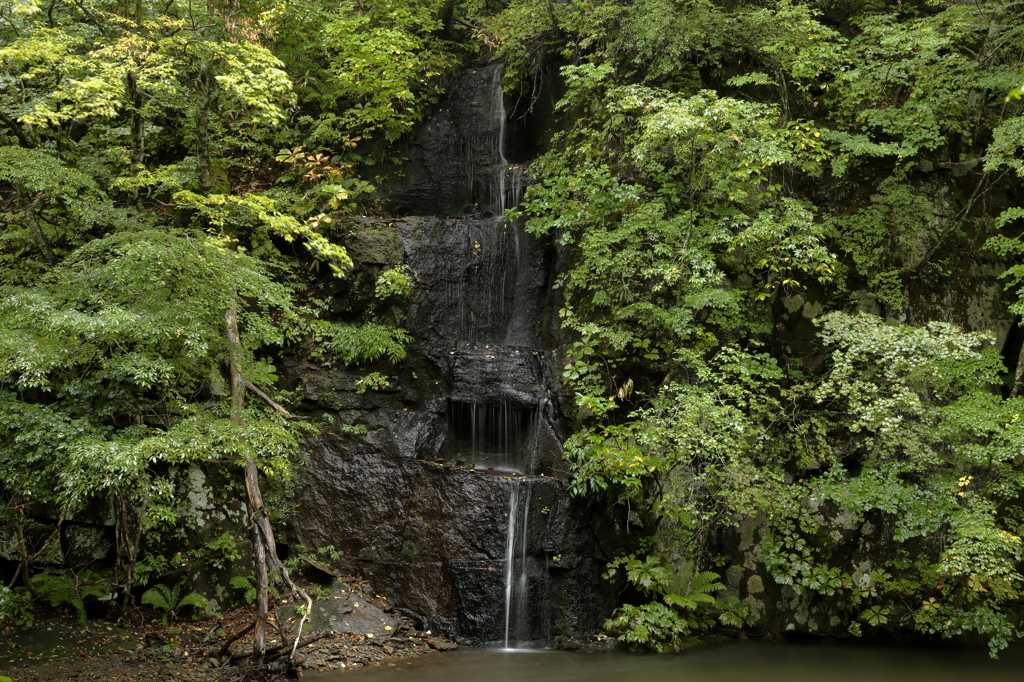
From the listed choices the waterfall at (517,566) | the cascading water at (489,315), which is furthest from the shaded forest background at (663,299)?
the waterfall at (517,566)

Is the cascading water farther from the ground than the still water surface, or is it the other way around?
the cascading water

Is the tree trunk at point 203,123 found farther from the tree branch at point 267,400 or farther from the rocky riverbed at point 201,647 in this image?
the rocky riverbed at point 201,647

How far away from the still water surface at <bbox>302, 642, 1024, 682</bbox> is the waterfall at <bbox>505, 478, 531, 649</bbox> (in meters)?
0.34

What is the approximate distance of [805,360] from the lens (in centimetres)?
943

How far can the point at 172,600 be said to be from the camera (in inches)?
303

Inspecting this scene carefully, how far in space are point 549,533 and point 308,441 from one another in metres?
3.72

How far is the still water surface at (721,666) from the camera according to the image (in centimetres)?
695

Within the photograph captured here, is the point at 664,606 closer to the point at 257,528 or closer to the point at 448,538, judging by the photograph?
the point at 448,538

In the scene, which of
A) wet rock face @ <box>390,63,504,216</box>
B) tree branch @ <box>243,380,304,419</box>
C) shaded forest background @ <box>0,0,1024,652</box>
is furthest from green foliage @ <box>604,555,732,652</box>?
wet rock face @ <box>390,63,504,216</box>

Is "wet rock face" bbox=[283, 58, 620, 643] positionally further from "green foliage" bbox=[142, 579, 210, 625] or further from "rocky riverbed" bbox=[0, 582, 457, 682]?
"green foliage" bbox=[142, 579, 210, 625]

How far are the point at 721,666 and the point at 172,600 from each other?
20.7 feet

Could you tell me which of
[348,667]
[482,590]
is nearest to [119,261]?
[348,667]

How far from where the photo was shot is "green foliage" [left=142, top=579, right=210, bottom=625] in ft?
24.8

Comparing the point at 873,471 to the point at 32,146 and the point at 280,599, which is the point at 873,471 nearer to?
the point at 280,599
